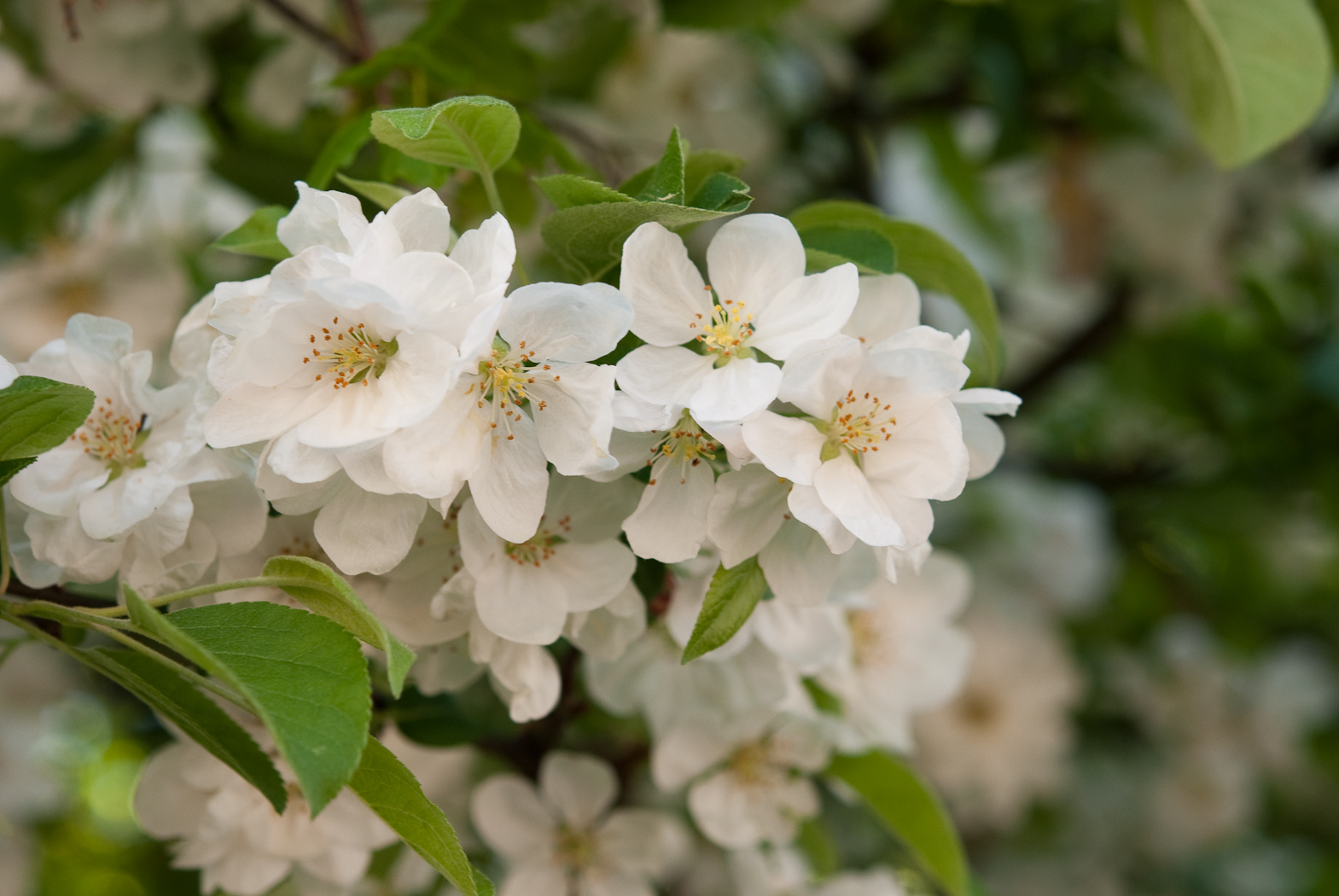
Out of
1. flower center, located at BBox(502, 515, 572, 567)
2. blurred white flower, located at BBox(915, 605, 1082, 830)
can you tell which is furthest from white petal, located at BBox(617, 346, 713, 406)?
blurred white flower, located at BBox(915, 605, 1082, 830)

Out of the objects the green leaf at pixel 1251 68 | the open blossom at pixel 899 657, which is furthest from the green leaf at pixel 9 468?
the green leaf at pixel 1251 68

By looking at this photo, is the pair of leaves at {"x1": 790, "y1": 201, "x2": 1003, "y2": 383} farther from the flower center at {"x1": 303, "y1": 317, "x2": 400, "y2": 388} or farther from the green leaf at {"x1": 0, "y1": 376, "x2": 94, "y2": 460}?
the green leaf at {"x1": 0, "y1": 376, "x2": 94, "y2": 460}

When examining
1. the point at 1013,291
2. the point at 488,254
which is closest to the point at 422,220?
the point at 488,254

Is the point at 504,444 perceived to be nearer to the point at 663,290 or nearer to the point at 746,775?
the point at 663,290

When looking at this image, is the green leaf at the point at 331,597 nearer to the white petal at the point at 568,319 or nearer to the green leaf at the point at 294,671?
the green leaf at the point at 294,671

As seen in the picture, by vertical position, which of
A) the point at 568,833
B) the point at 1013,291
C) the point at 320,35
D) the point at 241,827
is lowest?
the point at 1013,291

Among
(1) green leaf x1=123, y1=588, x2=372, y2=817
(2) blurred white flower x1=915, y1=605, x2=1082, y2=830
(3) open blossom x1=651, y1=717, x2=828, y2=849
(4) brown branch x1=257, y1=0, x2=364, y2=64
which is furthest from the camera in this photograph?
(2) blurred white flower x1=915, y1=605, x2=1082, y2=830
